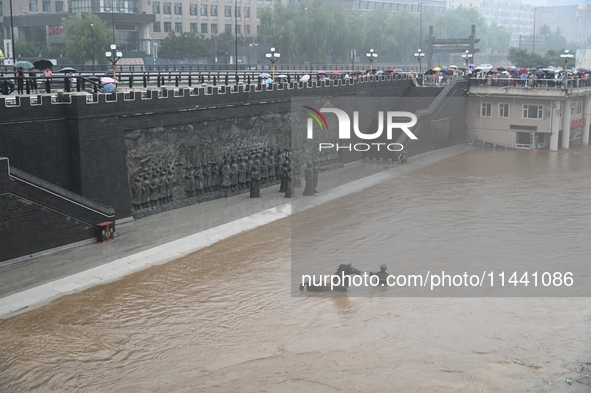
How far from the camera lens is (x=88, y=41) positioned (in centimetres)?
6312

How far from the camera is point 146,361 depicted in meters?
18.3

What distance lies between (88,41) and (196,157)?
3368cm

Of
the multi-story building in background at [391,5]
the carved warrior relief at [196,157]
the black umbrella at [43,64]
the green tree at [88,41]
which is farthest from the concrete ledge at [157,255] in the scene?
the multi-story building in background at [391,5]

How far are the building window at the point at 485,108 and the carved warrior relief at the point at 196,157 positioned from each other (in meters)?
21.9

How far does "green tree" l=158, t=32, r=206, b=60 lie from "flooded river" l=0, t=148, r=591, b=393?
53244 millimetres

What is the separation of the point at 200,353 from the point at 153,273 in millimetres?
6492

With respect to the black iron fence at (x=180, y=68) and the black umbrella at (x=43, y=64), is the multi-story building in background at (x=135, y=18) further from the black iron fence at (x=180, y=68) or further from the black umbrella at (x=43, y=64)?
the black umbrella at (x=43, y=64)

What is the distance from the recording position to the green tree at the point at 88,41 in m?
63.2

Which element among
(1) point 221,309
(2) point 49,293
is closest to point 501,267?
(1) point 221,309

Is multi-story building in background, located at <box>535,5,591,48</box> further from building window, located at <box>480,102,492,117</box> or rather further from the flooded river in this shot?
the flooded river

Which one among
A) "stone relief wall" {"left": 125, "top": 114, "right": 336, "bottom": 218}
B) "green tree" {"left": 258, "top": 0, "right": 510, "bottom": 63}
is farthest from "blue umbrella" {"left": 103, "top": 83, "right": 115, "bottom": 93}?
"green tree" {"left": 258, "top": 0, "right": 510, "bottom": 63}

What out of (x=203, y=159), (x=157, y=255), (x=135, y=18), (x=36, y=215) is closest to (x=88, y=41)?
(x=135, y=18)

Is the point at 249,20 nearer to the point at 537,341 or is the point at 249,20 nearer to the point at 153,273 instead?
the point at 153,273

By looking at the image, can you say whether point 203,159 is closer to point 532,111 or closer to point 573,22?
point 532,111
